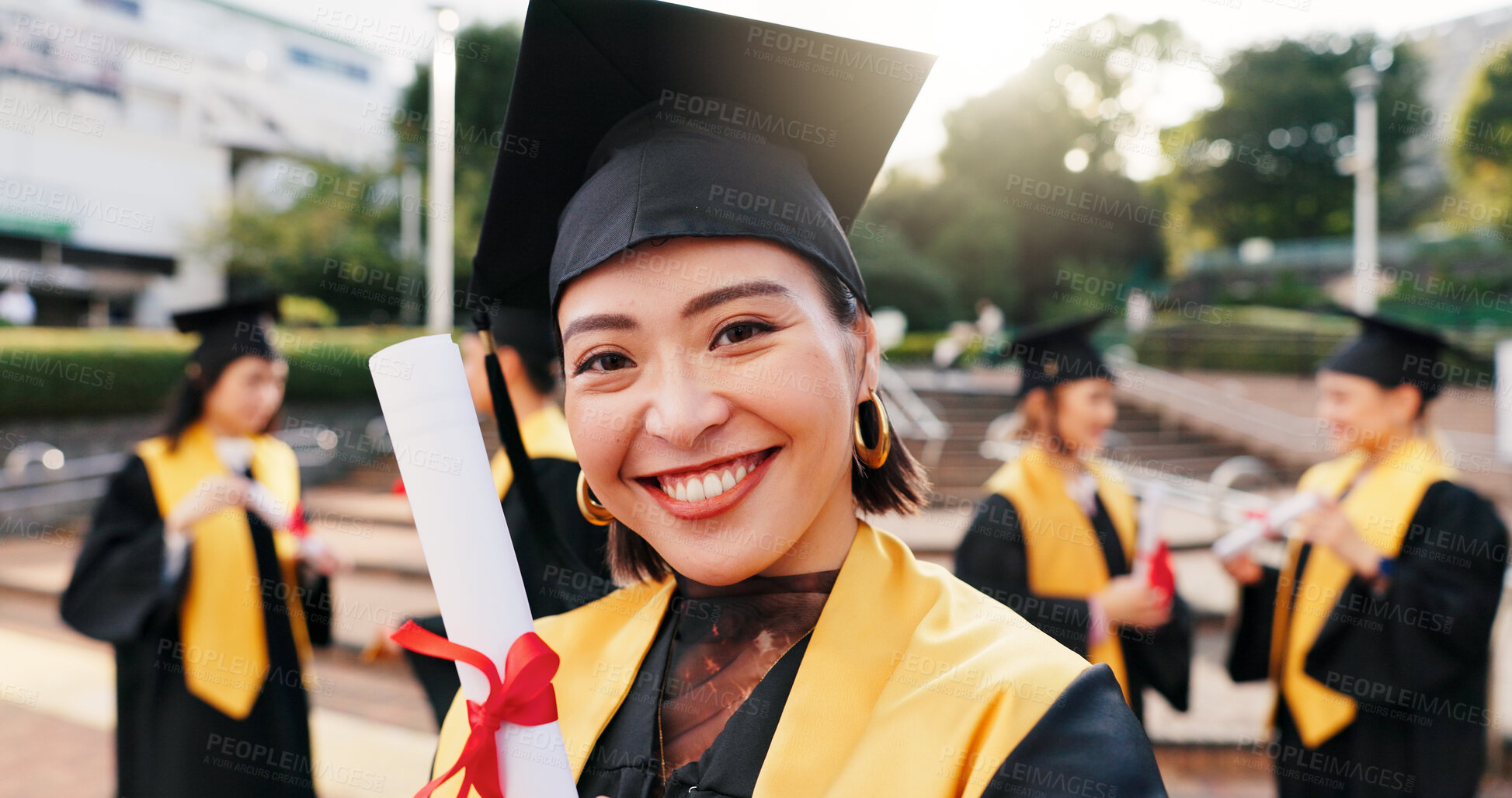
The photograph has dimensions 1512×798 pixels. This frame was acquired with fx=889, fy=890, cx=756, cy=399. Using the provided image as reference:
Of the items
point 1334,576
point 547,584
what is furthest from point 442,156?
point 547,584

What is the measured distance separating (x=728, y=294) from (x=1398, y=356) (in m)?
3.78

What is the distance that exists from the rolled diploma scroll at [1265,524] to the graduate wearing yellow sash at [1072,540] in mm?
375

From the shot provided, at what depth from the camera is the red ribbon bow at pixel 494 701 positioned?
46.0 inches

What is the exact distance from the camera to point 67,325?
1003 inches

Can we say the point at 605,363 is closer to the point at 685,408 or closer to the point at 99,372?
the point at 685,408

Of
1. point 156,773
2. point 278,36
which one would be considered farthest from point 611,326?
point 278,36

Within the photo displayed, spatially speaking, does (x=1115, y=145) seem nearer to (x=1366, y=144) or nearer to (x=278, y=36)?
(x=1366, y=144)

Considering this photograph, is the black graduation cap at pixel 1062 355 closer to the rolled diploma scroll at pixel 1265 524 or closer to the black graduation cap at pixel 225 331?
the rolled diploma scroll at pixel 1265 524

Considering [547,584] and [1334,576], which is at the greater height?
[547,584]

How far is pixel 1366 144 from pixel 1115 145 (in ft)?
70.0

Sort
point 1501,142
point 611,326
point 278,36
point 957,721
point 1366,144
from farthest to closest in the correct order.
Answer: point 278,36
point 1501,142
point 1366,144
point 611,326
point 957,721

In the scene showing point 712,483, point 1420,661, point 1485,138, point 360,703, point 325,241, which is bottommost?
point 360,703

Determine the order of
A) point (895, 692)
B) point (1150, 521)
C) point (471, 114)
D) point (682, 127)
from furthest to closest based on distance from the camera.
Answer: point (471, 114) → point (1150, 521) → point (682, 127) → point (895, 692)

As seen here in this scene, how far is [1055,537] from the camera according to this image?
3.69 m
